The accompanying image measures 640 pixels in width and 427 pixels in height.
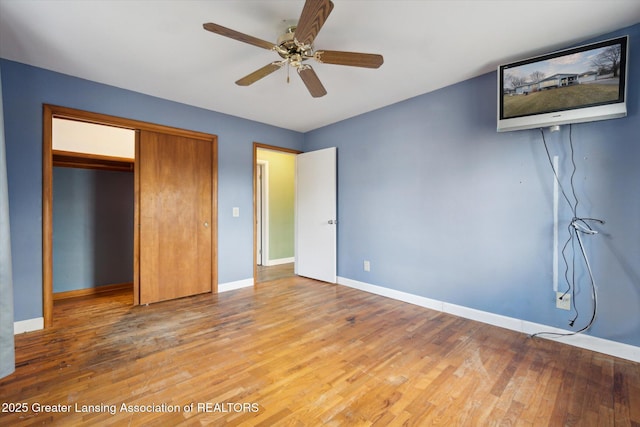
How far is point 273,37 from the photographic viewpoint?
2123 mm

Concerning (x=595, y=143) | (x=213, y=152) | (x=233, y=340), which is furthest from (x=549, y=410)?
(x=213, y=152)

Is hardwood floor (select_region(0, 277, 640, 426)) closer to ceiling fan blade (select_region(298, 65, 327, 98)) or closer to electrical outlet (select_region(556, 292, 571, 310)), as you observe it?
electrical outlet (select_region(556, 292, 571, 310))

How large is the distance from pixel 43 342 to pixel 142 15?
271 centimetres

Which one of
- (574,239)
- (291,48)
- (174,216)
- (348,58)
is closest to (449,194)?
(574,239)

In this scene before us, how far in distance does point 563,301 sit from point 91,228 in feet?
17.2

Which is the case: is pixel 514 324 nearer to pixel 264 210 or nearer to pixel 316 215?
pixel 316 215

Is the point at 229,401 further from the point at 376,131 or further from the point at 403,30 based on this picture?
the point at 376,131

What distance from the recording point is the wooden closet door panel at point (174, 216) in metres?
3.18

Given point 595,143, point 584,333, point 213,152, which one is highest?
point 213,152

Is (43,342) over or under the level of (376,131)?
under

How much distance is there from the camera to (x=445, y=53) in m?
2.29

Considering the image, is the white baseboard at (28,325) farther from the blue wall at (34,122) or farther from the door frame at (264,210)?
the door frame at (264,210)

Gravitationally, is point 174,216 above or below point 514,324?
above

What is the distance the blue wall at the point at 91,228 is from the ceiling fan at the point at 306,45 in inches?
109
